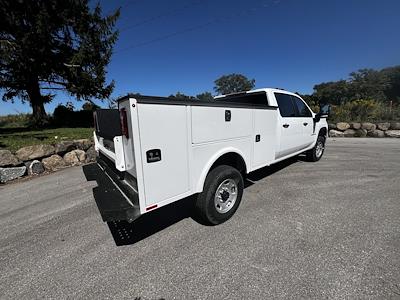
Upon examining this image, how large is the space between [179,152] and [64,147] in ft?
18.8

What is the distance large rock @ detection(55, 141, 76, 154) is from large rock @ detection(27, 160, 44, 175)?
598mm

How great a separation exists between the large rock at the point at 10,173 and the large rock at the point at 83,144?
5.05 feet

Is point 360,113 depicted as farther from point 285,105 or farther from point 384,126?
point 285,105

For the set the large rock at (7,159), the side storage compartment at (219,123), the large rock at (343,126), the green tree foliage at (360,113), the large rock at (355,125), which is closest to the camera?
the side storage compartment at (219,123)

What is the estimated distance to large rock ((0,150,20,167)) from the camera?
212 inches

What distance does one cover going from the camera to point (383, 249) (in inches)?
96.4

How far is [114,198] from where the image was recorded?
2.55m

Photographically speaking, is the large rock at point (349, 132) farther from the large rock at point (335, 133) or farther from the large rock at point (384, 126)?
the large rock at point (384, 126)

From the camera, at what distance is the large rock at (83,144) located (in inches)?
274

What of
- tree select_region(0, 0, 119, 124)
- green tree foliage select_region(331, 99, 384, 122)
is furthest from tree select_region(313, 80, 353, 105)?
tree select_region(0, 0, 119, 124)

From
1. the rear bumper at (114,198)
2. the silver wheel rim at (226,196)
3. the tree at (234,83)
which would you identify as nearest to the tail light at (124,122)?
the rear bumper at (114,198)

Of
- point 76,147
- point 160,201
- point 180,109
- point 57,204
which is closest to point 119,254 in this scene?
point 160,201

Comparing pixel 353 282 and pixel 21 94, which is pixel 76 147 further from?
pixel 21 94

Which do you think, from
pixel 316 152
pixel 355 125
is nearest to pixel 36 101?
pixel 316 152
